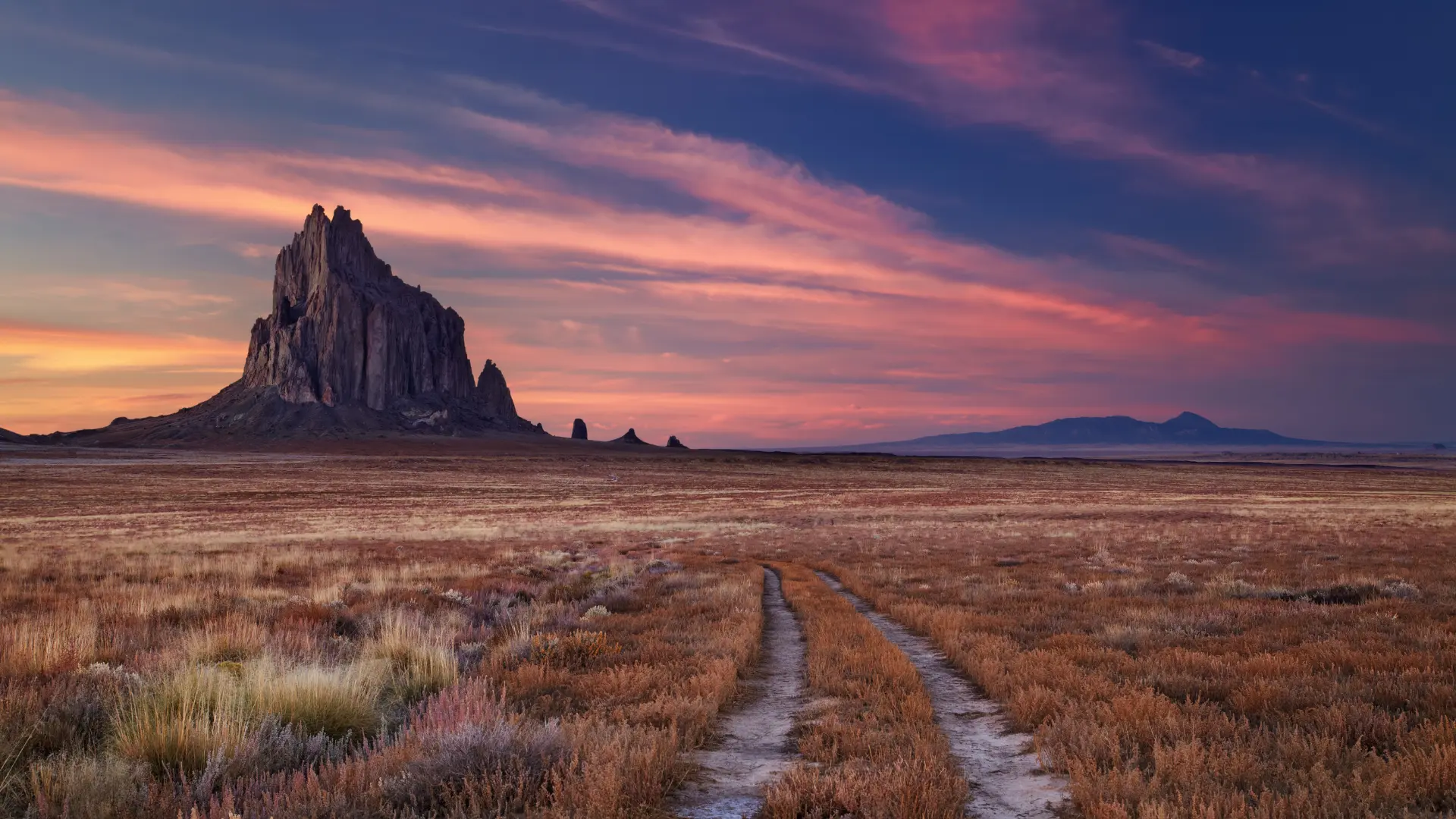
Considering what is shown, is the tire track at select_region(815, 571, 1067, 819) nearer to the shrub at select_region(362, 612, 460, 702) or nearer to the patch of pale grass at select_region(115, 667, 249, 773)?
the shrub at select_region(362, 612, 460, 702)

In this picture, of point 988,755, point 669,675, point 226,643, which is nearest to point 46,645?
point 226,643

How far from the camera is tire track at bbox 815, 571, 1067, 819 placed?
5.32m

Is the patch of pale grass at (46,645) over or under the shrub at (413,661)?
over

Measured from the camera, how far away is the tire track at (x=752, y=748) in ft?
17.6

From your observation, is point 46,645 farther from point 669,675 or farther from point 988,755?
point 988,755

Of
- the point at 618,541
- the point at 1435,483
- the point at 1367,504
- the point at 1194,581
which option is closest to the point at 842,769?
the point at 1194,581

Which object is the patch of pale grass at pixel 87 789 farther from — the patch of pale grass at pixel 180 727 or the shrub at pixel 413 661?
the shrub at pixel 413 661

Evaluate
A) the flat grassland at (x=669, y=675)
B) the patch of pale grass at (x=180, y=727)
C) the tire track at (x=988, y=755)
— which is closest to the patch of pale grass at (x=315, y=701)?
the flat grassland at (x=669, y=675)

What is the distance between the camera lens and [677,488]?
88312 mm

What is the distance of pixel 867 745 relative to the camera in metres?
6.14

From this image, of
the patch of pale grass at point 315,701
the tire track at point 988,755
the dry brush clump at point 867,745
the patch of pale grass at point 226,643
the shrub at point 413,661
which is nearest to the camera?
the dry brush clump at point 867,745

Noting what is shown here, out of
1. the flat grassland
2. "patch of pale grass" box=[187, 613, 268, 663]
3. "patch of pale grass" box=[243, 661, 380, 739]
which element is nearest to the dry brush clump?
the flat grassland

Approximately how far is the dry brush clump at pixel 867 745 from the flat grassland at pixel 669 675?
3 cm

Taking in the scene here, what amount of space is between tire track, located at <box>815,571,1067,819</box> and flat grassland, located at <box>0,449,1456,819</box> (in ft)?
0.56
